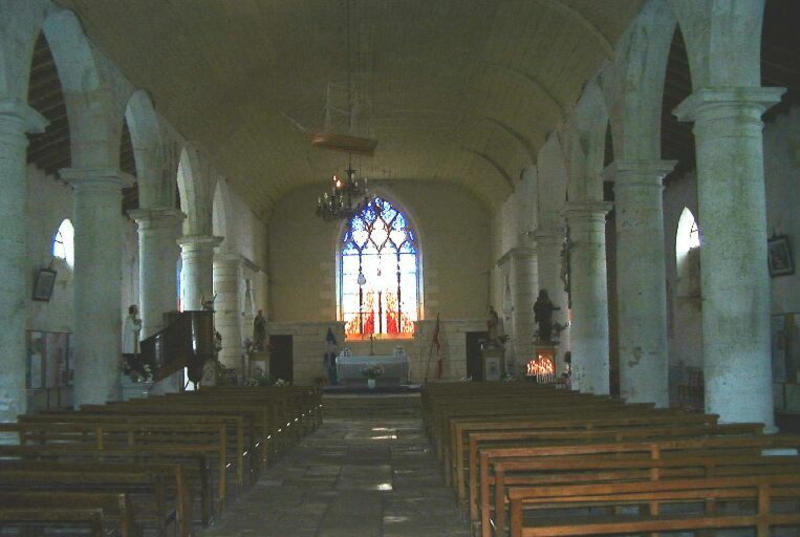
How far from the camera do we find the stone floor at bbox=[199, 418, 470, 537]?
24.4ft

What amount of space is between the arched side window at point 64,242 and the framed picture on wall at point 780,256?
13.3 meters

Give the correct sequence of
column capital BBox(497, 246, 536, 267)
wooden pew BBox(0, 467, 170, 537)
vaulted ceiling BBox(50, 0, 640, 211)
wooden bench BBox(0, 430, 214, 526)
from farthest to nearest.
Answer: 1. column capital BBox(497, 246, 536, 267)
2. vaulted ceiling BBox(50, 0, 640, 211)
3. wooden bench BBox(0, 430, 214, 526)
4. wooden pew BBox(0, 467, 170, 537)

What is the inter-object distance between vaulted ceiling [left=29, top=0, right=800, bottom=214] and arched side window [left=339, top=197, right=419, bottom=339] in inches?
301

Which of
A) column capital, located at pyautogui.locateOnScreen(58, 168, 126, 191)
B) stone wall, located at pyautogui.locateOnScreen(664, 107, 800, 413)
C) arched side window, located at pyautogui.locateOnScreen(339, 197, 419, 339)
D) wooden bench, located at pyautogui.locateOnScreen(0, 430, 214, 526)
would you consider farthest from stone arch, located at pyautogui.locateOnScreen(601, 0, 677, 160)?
arched side window, located at pyautogui.locateOnScreen(339, 197, 419, 339)

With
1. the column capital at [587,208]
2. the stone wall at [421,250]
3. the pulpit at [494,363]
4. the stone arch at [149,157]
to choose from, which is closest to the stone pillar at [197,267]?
the stone arch at [149,157]

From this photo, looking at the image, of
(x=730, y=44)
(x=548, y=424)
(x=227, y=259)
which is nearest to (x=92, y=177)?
(x=548, y=424)

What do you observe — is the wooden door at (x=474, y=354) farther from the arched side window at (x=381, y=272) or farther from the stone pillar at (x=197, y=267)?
the stone pillar at (x=197, y=267)

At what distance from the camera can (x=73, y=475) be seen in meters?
5.34

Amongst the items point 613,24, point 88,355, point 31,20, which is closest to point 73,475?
point 31,20

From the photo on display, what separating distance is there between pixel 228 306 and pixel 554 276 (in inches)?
345

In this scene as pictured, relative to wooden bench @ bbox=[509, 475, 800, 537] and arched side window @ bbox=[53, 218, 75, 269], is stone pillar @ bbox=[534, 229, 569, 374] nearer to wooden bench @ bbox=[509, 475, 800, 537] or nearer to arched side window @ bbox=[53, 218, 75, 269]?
arched side window @ bbox=[53, 218, 75, 269]

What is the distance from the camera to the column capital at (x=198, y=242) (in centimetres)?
2120

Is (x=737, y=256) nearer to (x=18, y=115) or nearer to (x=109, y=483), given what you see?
(x=109, y=483)

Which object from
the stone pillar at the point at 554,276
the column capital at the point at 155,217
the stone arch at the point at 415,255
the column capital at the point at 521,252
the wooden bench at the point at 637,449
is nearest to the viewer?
the wooden bench at the point at 637,449
